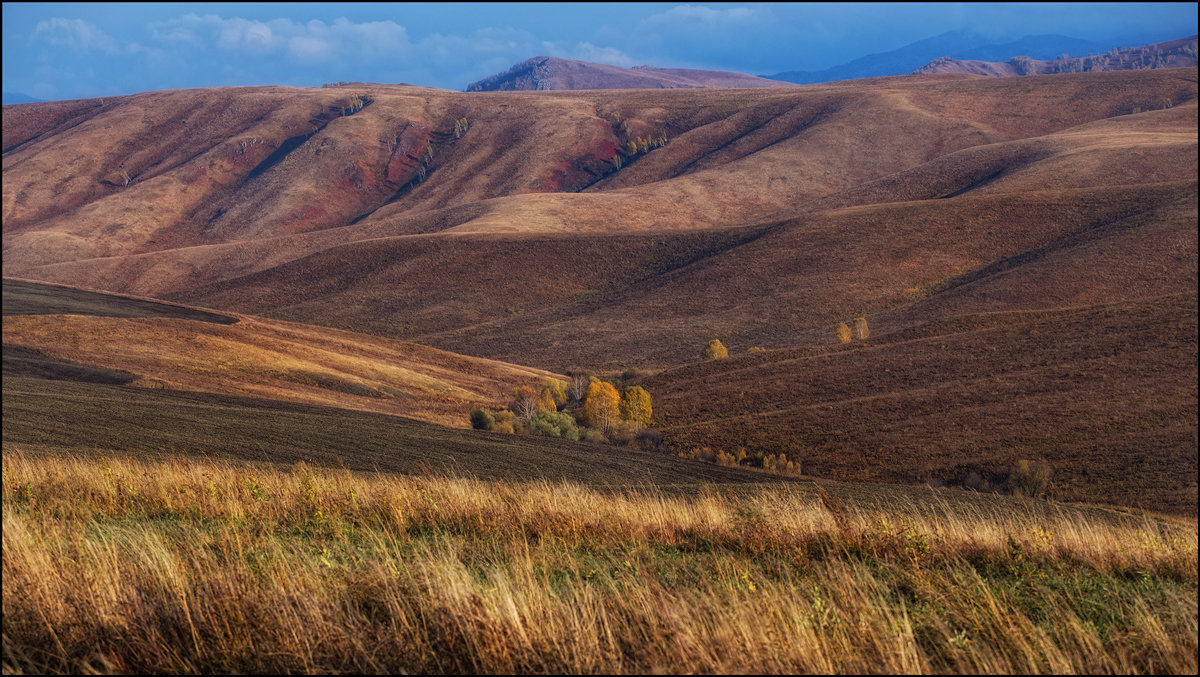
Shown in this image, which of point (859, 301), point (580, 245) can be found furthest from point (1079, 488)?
point (580, 245)

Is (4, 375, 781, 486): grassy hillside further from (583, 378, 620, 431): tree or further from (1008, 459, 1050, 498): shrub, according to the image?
(583, 378, 620, 431): tree

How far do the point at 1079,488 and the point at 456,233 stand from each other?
88.5 meters

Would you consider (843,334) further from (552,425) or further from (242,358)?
(242,358)

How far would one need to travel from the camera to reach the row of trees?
36031 mm

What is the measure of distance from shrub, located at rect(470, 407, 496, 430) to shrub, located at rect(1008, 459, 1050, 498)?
20087mm

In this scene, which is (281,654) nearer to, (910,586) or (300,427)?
(910,586)

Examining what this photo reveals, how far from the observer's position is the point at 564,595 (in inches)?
217

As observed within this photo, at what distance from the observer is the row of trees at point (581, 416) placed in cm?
3603

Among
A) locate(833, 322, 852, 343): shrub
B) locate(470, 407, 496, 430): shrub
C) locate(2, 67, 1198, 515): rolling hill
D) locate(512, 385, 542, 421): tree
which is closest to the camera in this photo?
locate(470, 407, 496, 430): shrub

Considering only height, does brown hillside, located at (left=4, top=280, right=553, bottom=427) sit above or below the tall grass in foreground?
below

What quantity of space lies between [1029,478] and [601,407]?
62.0ft

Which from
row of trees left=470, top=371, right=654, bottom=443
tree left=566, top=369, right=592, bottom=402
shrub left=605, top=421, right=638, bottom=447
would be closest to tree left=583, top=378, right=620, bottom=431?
row of trees left=470, top=371, right=654, bottom=443

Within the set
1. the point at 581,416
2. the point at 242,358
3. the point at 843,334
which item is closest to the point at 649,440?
the point at 581,416

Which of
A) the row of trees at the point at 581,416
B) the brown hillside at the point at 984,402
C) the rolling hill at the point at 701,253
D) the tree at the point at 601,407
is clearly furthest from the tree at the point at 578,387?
the tree at the point at 601,407
